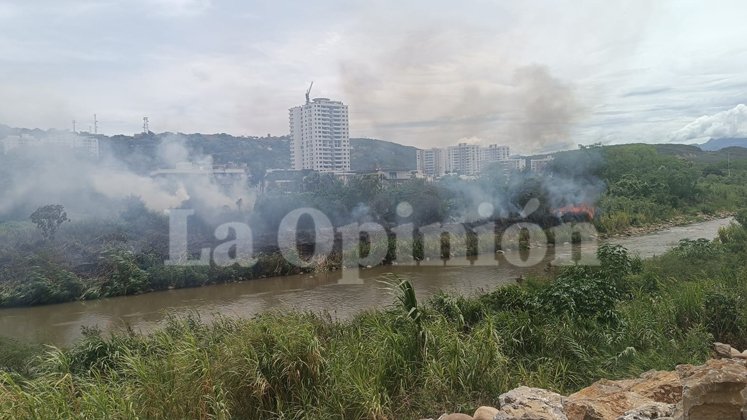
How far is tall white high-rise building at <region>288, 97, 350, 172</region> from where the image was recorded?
40812 mm

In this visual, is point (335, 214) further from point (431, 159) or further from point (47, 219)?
point (431, 159)

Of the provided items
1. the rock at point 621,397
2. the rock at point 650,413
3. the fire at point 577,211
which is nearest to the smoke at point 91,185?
the fire at point 577,211

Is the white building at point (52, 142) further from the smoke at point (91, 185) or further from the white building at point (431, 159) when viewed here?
the white building at point (431, 159)

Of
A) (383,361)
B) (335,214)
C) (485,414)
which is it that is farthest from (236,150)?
(485,414)

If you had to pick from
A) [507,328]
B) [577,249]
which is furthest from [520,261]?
[507,328]

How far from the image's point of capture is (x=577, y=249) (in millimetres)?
17766

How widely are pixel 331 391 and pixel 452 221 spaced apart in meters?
18.2

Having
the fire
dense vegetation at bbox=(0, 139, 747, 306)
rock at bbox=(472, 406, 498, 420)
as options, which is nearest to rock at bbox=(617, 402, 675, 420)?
rock at bbox=(472, 406, 498, 420)

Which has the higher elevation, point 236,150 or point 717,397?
point 236,150

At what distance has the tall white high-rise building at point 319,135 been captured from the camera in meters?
40.8

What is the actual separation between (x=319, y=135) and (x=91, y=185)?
21.1 metres

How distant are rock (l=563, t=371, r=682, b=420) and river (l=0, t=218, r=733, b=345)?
6.39 meters

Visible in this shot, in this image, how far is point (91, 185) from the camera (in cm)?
2261

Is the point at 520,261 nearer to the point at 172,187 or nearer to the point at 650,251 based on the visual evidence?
the point at 650,251
